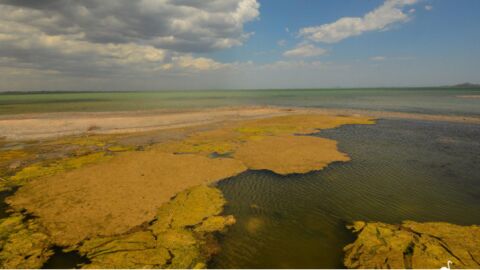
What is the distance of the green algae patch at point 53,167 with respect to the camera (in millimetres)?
15784

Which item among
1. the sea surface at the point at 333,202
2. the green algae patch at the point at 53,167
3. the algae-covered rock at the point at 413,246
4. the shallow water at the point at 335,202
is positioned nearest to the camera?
the algae-covered rock at the point at 413,246

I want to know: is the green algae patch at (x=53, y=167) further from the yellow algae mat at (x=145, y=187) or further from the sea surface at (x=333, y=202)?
the sea surface at (x=333, y=202)

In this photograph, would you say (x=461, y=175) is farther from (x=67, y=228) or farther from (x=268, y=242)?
(x=67, y=228)

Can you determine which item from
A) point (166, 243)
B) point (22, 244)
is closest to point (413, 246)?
point (166, 243)

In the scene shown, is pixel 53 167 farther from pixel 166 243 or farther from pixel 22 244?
pixel 166 243

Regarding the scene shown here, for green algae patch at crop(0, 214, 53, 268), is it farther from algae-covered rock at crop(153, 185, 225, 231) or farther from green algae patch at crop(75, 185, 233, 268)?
algae-covered rock at crop(153, 185, 225, 231)

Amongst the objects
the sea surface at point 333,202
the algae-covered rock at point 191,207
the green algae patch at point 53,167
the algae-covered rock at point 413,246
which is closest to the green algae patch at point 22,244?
the sea surface at point 333,202

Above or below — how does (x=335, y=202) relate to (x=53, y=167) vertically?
below

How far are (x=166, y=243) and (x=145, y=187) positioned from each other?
6.14m

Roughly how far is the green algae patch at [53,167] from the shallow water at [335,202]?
1176cm

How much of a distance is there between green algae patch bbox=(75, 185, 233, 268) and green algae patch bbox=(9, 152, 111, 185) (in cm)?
1044

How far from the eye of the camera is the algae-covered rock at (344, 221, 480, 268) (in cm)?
783

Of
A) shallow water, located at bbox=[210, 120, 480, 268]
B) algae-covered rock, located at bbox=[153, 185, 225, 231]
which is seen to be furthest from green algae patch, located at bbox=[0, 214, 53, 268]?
shallow water, located at bbox=[210, 120, 480, 268]

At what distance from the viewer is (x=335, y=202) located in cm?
1241
